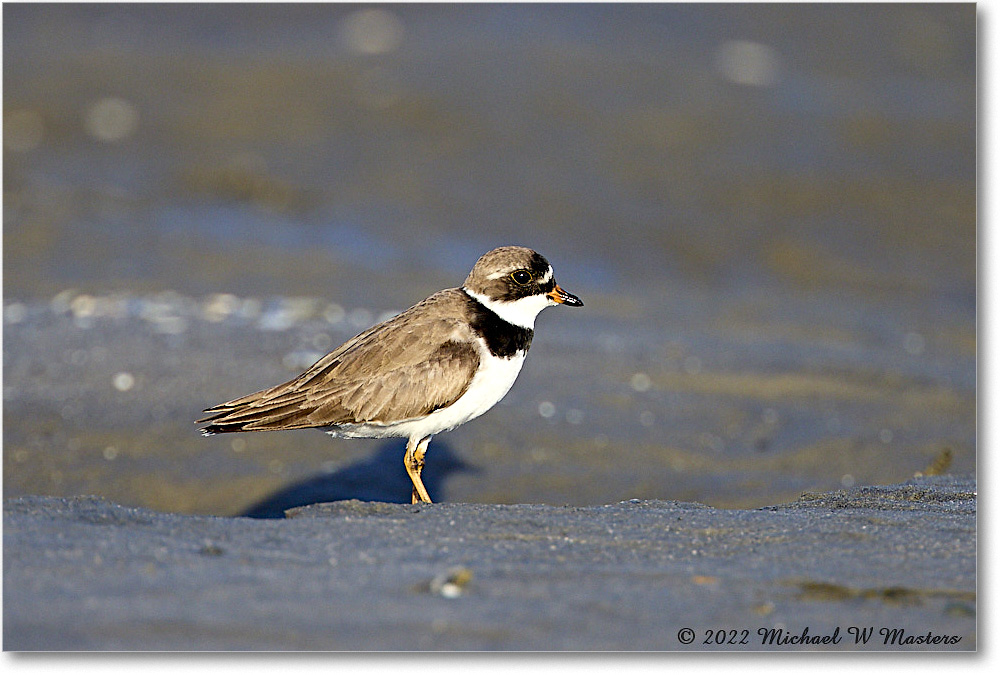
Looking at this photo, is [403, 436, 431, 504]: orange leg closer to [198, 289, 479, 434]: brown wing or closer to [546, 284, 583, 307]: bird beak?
[198, 289, 479, 434]: brown wing

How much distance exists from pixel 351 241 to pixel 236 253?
1403mm

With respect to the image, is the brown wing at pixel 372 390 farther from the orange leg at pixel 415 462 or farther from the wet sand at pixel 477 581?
the wet sand at pixel 477 581

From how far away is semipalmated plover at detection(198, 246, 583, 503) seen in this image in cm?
584

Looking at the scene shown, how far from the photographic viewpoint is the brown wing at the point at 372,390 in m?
5.83

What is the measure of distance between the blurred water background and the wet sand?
9.26ft

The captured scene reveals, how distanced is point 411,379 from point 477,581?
228cm

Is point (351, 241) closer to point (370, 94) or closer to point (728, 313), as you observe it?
point (370, 94)

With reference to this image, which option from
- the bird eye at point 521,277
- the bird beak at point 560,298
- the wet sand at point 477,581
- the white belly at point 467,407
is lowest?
the wet sand at point 477,581

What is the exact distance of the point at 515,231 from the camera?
12.9 metres

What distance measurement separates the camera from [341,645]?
332 cm

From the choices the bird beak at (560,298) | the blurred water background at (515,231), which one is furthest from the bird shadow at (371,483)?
the bird beak at (560,298)

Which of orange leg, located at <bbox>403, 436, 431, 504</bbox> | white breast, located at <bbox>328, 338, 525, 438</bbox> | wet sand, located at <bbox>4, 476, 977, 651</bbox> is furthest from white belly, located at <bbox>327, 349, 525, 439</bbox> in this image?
wet sand, located at <bbox>4, 476, 977, 651</bbox>

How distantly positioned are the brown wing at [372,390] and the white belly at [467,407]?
0.17 feet

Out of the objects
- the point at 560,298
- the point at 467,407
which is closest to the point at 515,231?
the point at 560,298
